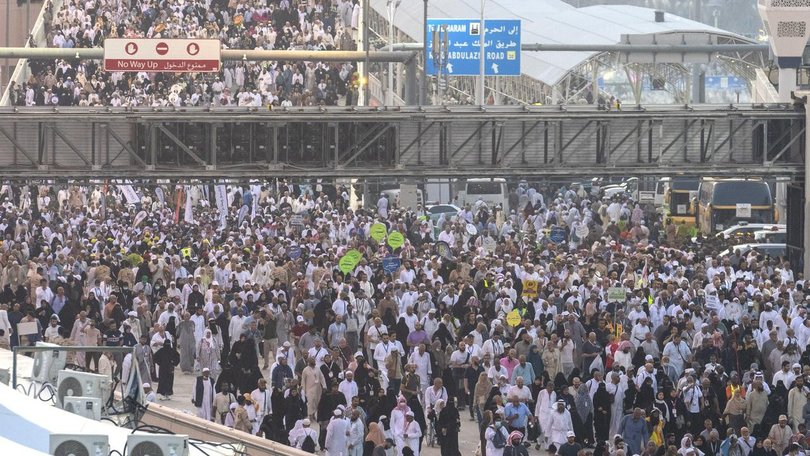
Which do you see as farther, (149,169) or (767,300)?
(149,169)

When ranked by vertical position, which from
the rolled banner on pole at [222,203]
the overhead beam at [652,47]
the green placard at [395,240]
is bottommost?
the green placard at [395,240]

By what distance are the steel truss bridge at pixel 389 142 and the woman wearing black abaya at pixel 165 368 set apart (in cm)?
1021

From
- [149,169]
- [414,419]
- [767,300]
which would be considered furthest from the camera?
[149,169]

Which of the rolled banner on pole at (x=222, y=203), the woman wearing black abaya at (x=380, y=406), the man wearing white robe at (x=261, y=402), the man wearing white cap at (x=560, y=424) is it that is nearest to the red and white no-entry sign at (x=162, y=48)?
the rolled banner on pole at (x=222, y=203)

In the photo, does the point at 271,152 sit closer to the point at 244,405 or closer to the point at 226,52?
the point at 226,52

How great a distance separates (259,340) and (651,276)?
6.97 m

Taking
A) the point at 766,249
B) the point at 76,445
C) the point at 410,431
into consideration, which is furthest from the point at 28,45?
the point at 76,445

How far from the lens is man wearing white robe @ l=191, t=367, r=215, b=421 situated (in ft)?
79.4

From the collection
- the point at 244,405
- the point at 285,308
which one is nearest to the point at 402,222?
the point at 285,308

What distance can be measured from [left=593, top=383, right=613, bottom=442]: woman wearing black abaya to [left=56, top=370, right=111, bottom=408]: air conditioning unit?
28.5 feet

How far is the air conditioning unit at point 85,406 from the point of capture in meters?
16.4

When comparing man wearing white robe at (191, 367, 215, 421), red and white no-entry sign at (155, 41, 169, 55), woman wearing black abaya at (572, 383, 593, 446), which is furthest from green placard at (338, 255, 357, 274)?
red and white no-entry sign at (155, 41, 169, 55)

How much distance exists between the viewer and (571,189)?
6066cm

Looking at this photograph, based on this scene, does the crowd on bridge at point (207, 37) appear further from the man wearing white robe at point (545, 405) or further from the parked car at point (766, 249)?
the man wearing white robe at point (545, 405)
